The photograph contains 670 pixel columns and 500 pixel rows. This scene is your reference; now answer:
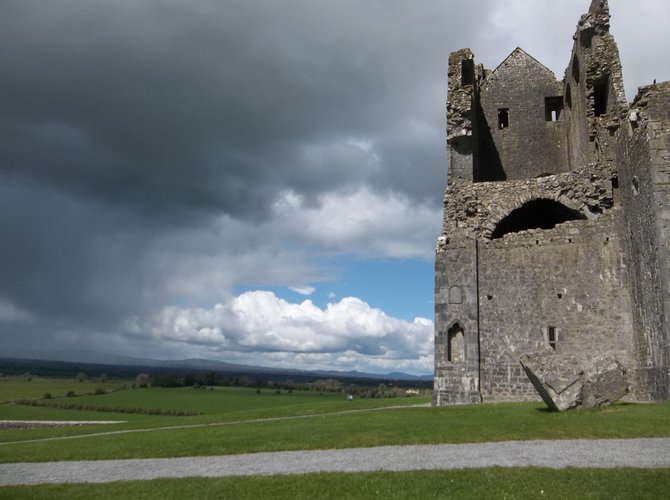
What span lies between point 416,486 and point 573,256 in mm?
16137

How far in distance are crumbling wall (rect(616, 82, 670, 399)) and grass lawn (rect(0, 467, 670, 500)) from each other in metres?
10.2

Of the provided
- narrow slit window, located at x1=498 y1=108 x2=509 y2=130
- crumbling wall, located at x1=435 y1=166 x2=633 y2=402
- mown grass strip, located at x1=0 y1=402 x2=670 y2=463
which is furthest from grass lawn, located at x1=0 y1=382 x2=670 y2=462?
narrow slit window, located at x1=498 y1=108 x2=509 y2=130

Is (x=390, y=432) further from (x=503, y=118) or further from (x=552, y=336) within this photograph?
(x=503, y=118)

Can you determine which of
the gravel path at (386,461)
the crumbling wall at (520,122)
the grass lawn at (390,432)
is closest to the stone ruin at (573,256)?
the grass lawn at (390,432)

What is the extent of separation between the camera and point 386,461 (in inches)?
440

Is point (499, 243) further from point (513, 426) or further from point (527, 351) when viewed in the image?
point (513, 426)

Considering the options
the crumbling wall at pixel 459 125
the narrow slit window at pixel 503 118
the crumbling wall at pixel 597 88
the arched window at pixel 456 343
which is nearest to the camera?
the arched window at pixel 456 343

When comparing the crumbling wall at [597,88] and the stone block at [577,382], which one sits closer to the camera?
the stone block at [577,382]

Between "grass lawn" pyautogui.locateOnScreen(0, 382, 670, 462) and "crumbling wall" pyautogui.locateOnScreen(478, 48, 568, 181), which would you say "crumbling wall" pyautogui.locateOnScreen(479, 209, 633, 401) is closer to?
"grass lawn" pyautogui.locateOnScreen(0, 382, 670, 462)

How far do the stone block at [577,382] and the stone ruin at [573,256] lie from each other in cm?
5

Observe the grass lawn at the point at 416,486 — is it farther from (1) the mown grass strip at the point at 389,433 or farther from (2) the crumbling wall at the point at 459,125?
(2) the crumbling wall at the point at 459,125

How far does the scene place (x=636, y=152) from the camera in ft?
65.7

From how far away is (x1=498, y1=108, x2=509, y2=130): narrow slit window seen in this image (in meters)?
35.2

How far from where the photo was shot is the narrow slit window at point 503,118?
35.2 meters
